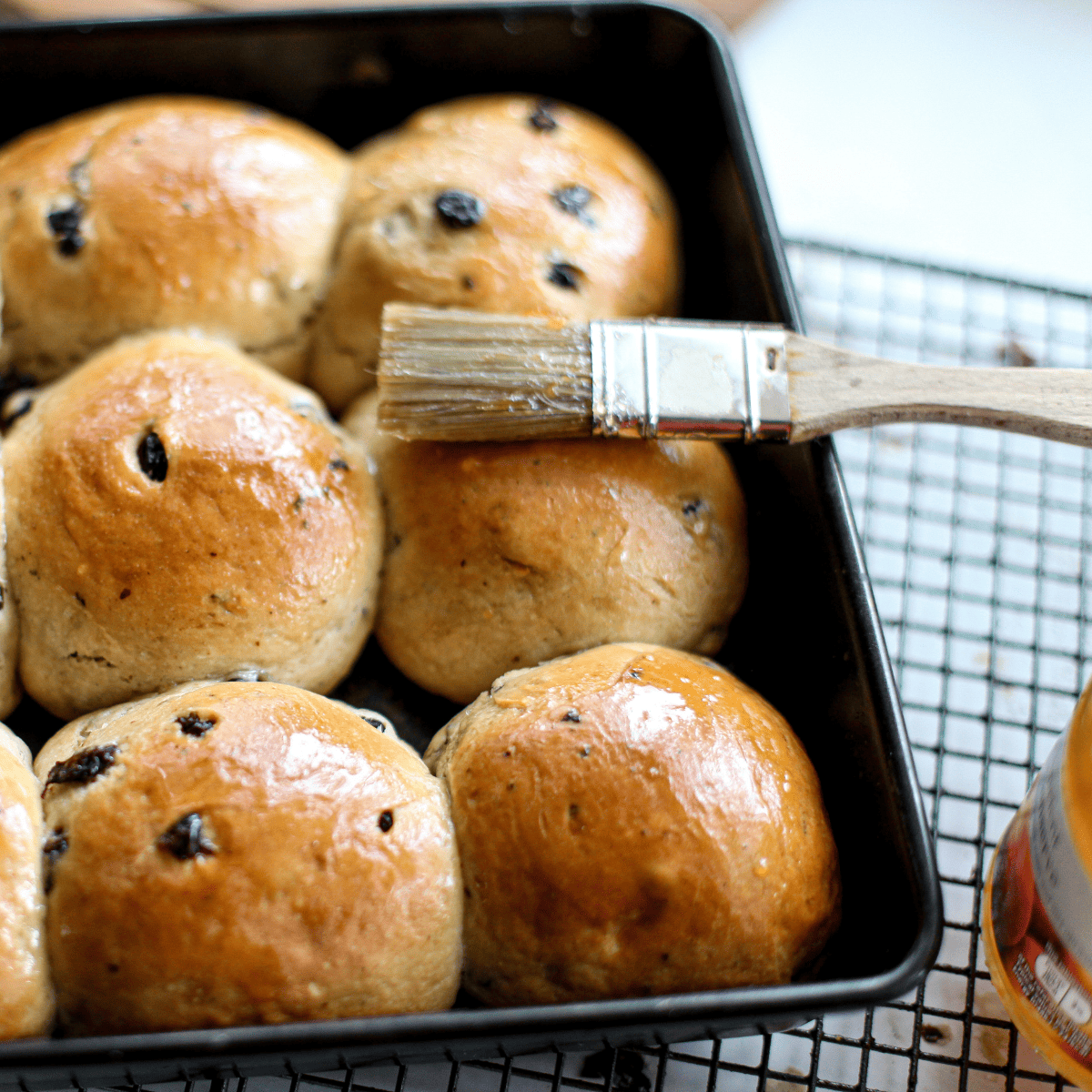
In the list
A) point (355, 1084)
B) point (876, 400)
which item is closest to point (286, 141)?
point (876, 400)

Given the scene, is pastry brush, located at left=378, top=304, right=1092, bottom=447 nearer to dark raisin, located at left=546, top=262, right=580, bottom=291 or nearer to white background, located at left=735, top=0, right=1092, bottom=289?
dark raisin, located at left=546, top=262, right=580, bottom=291

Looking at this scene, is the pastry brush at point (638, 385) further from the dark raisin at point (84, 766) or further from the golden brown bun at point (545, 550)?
the dark raisin at point (84, 766)

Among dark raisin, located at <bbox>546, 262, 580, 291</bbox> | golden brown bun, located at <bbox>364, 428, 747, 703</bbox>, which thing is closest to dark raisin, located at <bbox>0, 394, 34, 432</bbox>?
golden brown bun, located at <bbox>364, 428, 747, 703</bbox>

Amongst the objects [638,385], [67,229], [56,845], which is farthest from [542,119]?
[56,845]

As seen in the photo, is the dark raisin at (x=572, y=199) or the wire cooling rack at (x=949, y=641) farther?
the dark raisin at (x=572, y=199)

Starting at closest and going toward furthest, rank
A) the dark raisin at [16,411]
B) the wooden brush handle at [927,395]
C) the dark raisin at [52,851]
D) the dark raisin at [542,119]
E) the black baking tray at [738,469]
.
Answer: the black baking tray at [738,469] < the dark raisin at [52,851] < the wooden brush handle at [927,395] < the dark raisin at [16,411] < the dark raisin at [542,119]

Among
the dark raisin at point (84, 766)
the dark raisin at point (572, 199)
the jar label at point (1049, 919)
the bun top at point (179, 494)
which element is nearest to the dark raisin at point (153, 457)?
the bun top at point (179, 494)

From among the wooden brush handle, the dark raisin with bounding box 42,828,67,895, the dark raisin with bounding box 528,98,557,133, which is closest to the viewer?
the dark raisin with bounding box 42,828,67,895
